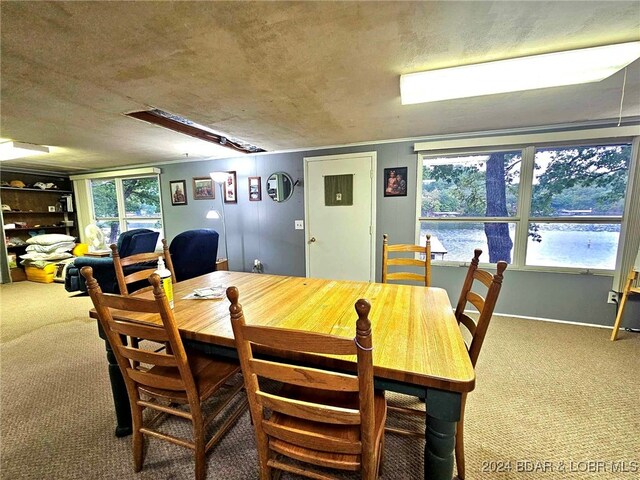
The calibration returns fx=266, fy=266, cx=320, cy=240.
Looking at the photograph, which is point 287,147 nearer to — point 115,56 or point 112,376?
point 115,56

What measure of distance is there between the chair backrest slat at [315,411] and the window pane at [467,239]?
2946 millimetres

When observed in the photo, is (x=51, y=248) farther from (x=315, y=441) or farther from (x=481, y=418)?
(x=481, y=418)

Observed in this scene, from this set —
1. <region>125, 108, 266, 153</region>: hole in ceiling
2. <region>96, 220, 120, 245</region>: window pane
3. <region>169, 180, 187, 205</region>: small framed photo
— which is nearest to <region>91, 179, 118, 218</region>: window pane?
<region>96, 220, 120, 245</region>: window pane

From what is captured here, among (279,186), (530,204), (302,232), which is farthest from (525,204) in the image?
(279,186)

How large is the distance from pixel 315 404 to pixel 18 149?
473 cm

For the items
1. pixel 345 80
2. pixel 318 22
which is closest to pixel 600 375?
pixel 345 80

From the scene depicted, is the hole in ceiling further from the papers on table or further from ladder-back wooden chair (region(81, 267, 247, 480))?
ladder-back wooden chair (region(81, 267, 247, 480))

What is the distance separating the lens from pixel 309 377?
777 millimetres

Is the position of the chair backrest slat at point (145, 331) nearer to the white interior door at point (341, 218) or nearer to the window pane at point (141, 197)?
the white interior door at point (341, 218)

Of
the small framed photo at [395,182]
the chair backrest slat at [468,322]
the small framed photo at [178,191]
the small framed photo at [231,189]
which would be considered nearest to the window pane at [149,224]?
the small framed photo at [178,191]

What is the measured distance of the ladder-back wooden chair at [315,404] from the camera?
710mm

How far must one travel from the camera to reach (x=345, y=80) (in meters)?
1.76

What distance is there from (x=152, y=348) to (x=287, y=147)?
2813 mm

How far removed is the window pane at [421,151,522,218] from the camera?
9.92 feet
